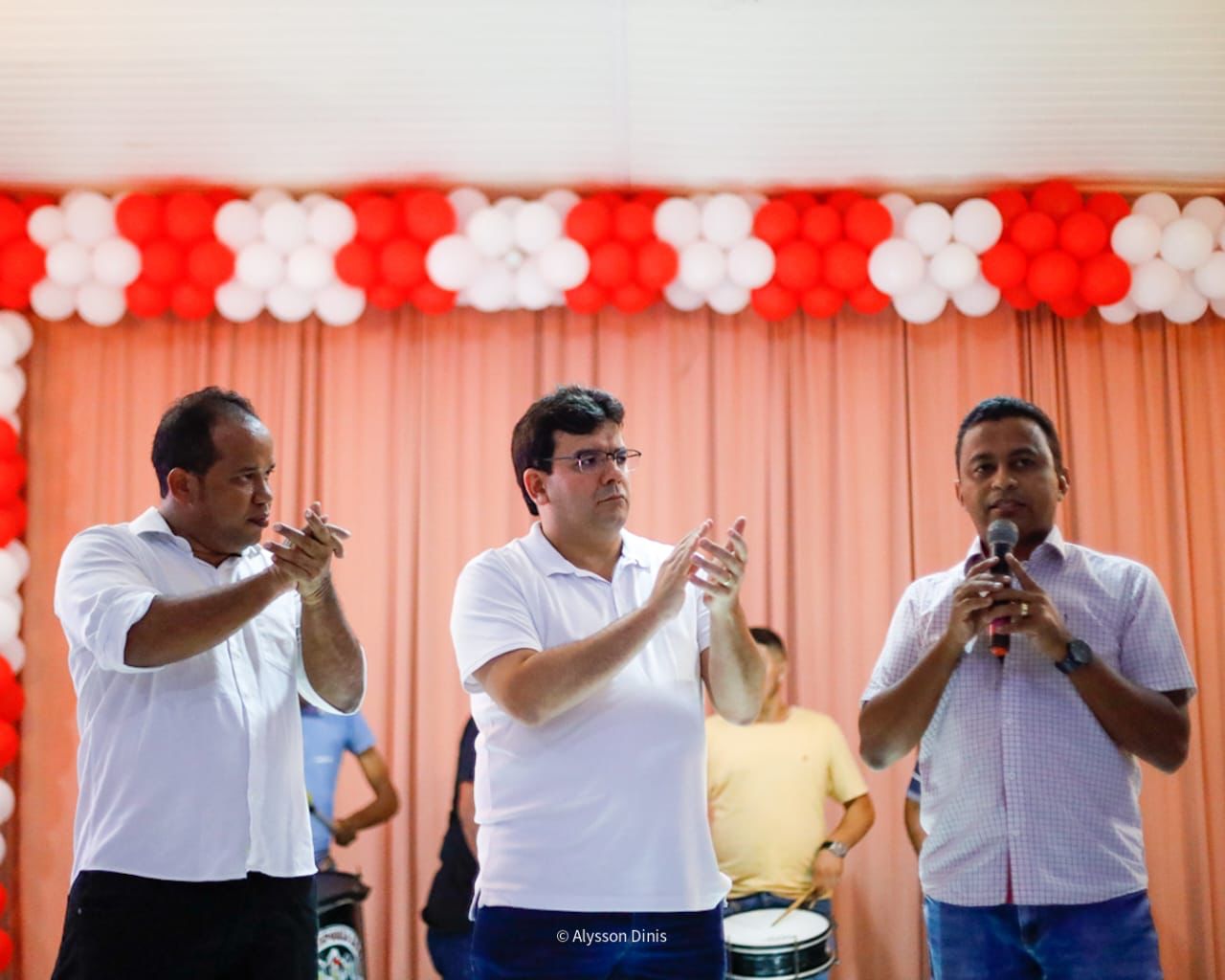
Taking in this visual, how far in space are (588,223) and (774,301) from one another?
2.57 feet

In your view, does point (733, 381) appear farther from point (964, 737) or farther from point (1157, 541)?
point (964, 737)

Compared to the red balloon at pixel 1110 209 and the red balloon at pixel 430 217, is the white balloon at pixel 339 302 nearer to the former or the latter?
the red balloon at pixel 430 217

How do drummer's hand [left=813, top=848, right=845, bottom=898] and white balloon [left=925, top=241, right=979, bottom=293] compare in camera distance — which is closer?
drummer's hand [left=813, top=848, right=845, bottom=898]

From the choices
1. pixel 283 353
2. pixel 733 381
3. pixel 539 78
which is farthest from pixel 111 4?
pixel 733 381

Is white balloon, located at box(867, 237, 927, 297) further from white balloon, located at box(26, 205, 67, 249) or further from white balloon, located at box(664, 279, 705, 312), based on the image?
white balloon, located at box(26, 205, 67, 249)

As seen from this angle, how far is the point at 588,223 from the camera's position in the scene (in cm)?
509

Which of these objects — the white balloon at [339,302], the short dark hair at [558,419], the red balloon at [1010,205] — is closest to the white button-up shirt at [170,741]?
the short dark hair at [558,419]

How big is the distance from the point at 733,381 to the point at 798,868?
79.7 inches

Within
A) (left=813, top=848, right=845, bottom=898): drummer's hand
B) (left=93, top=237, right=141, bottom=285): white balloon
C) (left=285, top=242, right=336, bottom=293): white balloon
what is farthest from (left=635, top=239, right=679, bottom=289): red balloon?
(left=813, top=848, right=845, bottom=898): drummer's hand

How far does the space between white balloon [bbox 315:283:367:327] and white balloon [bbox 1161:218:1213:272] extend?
3.08m

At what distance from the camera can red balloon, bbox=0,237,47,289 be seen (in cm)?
515

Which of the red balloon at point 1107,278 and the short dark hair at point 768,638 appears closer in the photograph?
the short dark hair at point 768,638

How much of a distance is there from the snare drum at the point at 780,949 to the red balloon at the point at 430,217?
2731mm

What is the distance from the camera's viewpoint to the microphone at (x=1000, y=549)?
2.46 metres
